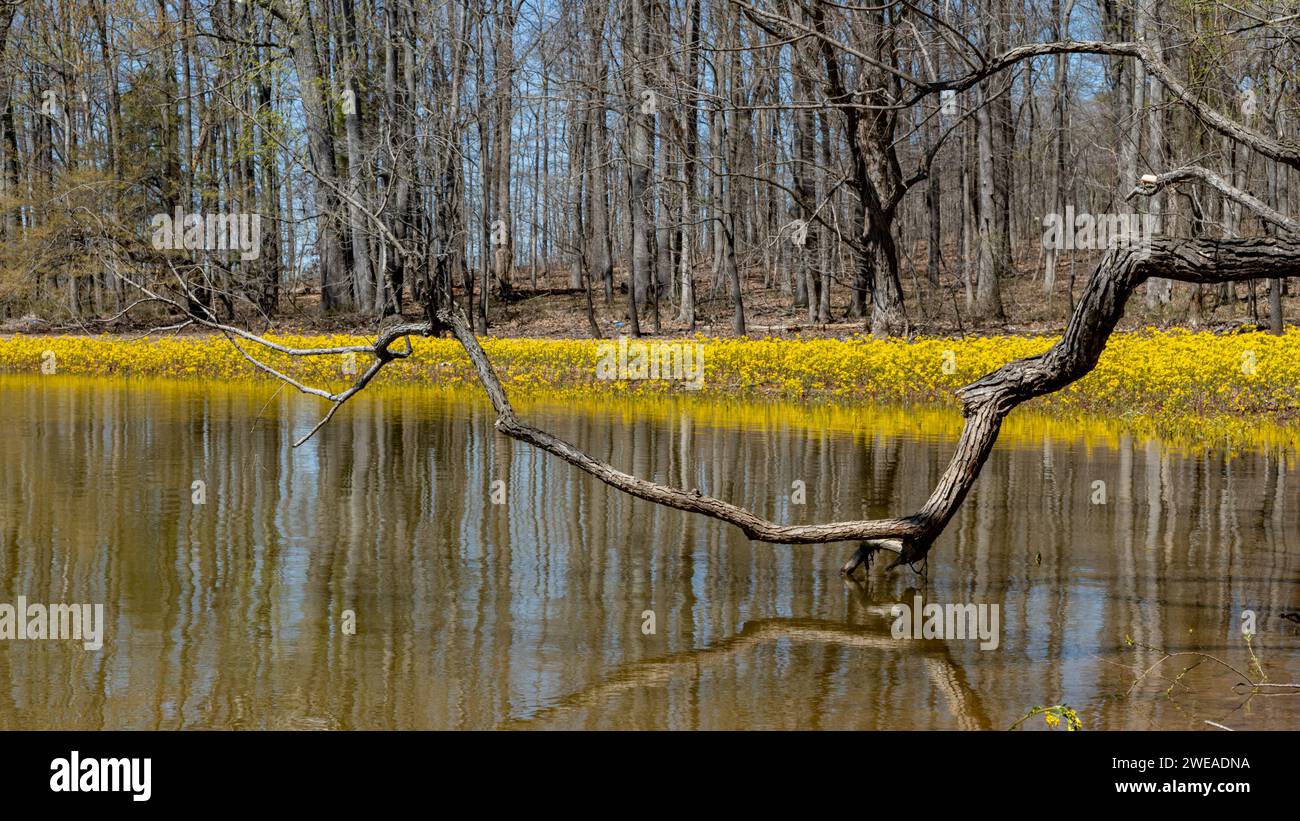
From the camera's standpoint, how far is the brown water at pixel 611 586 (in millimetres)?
5934

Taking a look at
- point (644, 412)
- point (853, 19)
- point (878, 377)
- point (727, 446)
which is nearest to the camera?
point (727, 446)

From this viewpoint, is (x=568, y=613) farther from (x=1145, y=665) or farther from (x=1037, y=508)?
(x=1037, y=508)

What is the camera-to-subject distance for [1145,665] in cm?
650

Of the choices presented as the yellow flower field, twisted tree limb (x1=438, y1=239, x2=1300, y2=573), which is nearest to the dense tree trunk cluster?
the yellow flower field

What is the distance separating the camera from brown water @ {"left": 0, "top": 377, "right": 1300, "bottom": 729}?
5.93 meters

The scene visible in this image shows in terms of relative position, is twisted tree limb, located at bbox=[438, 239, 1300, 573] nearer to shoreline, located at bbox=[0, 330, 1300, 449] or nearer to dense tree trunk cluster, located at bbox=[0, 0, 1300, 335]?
shoreline, located at bbox=[0, 330, 1300, 449]

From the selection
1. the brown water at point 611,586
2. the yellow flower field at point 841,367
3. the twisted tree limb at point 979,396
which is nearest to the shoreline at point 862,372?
the yellow flower field at point 841,367

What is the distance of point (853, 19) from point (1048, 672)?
41.5 ft

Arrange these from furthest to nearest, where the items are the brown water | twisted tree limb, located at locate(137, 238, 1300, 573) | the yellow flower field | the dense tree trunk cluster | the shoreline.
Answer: the dense tree trunk cluster, the yellow flower field, the shoreline, twisted tree limb, located at locate(137, 238, 1300, 573), the brown water

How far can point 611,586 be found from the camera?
323 inches

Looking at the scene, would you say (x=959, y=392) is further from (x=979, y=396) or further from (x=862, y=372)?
(x=862, y=372)

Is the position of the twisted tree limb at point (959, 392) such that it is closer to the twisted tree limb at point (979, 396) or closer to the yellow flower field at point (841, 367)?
the twisted tree limb at point (979, 396)
